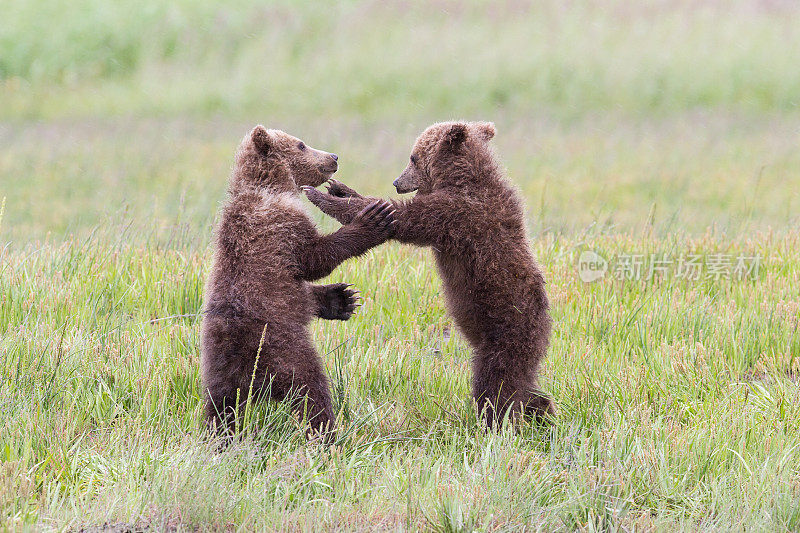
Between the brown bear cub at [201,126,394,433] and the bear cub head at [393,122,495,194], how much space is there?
1.67ft

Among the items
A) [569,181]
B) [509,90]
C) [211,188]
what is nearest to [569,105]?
[509,90]

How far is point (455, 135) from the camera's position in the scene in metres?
5.17

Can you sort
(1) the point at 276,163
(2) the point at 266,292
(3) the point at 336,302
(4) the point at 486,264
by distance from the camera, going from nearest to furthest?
1. (2) the point at 266,292
2. (4) the point at 486,264
3. (1) the point at 276,163
4. (3) the point at 336,302

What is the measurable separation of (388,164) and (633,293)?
1022 cm

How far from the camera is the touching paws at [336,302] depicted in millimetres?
5289

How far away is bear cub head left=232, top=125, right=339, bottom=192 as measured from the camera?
199 inches

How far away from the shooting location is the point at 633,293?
7090mm

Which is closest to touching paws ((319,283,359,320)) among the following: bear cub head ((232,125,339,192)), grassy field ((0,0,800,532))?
grassy field ((0,0,800,532))

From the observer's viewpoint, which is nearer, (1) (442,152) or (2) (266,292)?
(2) (266,292)

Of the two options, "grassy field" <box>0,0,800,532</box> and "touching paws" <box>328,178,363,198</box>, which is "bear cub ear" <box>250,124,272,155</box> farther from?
"grassy field" <box>0,0,800,532</box>

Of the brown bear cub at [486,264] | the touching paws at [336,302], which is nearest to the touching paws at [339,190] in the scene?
the brown bear cub at [486,264]

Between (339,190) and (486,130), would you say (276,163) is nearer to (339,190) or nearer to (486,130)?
(339,190)

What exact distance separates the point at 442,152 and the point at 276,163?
970 millimetres

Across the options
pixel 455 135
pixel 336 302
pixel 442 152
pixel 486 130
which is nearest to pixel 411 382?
pixel 336 302
